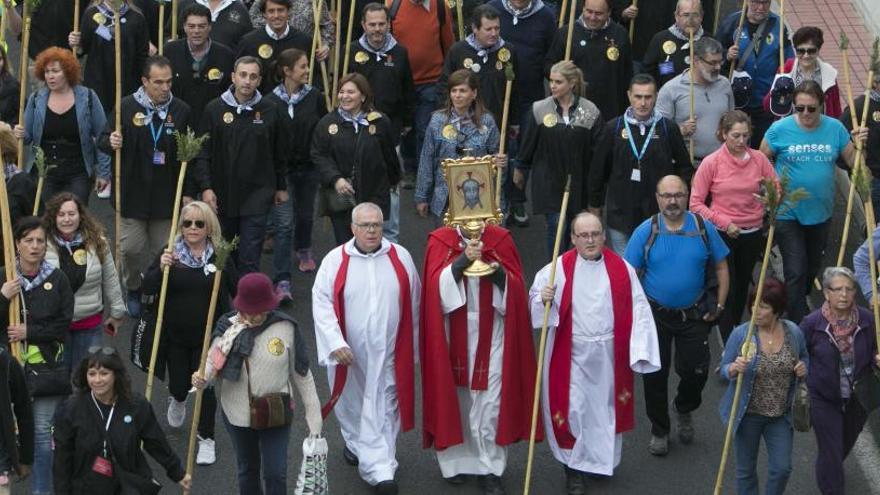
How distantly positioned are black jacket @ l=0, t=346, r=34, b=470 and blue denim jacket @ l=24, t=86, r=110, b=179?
389cm

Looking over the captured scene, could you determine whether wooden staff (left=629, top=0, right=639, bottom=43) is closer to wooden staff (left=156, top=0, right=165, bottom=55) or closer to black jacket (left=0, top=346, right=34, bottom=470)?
wooden staff (left=156, top=0, right=165, bottom=55)

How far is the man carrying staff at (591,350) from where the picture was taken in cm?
1284

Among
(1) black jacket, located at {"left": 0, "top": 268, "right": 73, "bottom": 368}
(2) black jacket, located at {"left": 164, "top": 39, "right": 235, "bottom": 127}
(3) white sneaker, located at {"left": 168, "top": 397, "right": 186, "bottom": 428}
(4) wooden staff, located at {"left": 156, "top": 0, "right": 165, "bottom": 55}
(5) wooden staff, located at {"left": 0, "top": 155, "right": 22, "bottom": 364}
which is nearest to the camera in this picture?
(5) wooden staff, located at {"left": 0, "top": 155, "right": 22, "bottom": 364}

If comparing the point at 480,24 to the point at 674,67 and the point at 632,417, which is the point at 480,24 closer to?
the point at 674,67

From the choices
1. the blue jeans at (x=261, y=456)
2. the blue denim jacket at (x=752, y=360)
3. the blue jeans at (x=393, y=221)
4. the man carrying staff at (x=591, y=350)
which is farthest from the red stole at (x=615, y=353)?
the blue jeans at (x=393, y=221)

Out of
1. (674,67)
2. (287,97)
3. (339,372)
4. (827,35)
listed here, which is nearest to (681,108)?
(674,67)

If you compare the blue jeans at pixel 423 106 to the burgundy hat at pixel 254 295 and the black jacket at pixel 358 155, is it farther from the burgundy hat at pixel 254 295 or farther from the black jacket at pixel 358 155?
the burgundy hat at pixel 254 295

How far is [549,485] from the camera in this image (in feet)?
43.4

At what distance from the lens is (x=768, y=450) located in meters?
12.4

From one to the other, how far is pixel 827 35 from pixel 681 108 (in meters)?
5.57

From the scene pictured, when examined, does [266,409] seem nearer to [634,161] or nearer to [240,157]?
[240,157]

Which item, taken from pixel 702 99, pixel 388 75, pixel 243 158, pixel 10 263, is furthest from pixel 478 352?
pixel 388 75

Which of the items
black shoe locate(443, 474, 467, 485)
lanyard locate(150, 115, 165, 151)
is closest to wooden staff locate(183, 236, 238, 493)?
black shoe locate(443, 474, 467, 485)

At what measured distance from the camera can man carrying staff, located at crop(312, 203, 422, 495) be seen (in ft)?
42.2
